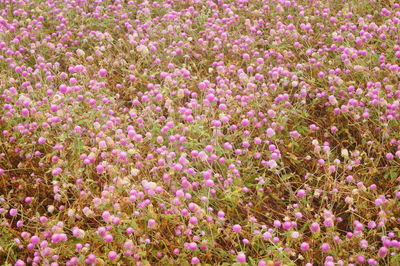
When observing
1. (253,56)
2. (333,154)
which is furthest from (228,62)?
(333,154)

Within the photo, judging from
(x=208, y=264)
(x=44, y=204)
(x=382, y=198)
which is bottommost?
(x=44, y=204)

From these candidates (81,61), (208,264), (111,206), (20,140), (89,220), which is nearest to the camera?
(208,264)

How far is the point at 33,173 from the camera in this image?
3.12 m

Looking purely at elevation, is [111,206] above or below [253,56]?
below

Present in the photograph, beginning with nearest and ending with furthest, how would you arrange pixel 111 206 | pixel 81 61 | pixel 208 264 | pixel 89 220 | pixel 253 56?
pixel 208 264 < pixel 111 206 < pixel 89 220 < pixel 253 56 < pixel 81 61

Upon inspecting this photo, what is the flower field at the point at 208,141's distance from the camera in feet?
8.00

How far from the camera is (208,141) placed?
10.1ft

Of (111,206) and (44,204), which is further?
(44,204)

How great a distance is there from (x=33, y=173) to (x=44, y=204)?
0.76 ft

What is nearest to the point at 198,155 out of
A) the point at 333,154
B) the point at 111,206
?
the point at 111,206

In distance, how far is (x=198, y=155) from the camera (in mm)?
2719

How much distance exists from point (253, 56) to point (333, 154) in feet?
4.04

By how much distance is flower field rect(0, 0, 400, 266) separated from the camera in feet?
8.00

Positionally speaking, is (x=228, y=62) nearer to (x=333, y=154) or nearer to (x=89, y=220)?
(x=333, y=154)
